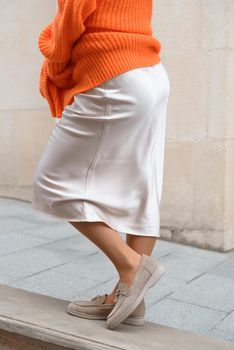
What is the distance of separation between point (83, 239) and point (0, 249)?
0.82 meters

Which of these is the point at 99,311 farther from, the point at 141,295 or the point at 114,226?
the point at 114,226

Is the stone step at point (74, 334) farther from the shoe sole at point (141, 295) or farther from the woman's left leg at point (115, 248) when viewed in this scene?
the woman's left leg at point (115, 248)

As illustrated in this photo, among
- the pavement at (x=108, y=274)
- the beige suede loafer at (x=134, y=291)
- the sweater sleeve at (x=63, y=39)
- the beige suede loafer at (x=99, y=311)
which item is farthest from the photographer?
the pavement at (x=108, y=274)

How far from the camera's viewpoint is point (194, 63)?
512cm

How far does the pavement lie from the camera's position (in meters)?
3.34

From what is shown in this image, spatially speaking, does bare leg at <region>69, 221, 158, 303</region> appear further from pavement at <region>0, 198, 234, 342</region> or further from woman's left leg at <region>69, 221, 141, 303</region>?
pavement at <region>0, 198, 234, 342</region>

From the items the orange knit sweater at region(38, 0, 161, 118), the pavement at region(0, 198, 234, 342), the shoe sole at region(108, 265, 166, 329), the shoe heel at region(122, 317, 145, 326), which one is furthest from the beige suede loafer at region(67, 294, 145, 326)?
the orange knit sweater at region(38, 0, 161, 118)

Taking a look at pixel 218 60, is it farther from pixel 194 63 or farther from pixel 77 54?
pixel 77 54

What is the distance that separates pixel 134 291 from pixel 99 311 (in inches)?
11.5

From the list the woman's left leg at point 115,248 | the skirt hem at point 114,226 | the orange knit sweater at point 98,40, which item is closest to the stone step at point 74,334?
the woman's left leg at point 115,248

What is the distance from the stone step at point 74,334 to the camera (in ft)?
7.69

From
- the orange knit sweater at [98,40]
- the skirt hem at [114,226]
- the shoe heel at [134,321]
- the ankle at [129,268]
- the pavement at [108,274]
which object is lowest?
the pavement at [108,274]

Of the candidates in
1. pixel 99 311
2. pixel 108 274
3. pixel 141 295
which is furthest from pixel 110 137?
pixel 108 274

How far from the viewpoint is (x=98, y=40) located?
2.37 m
